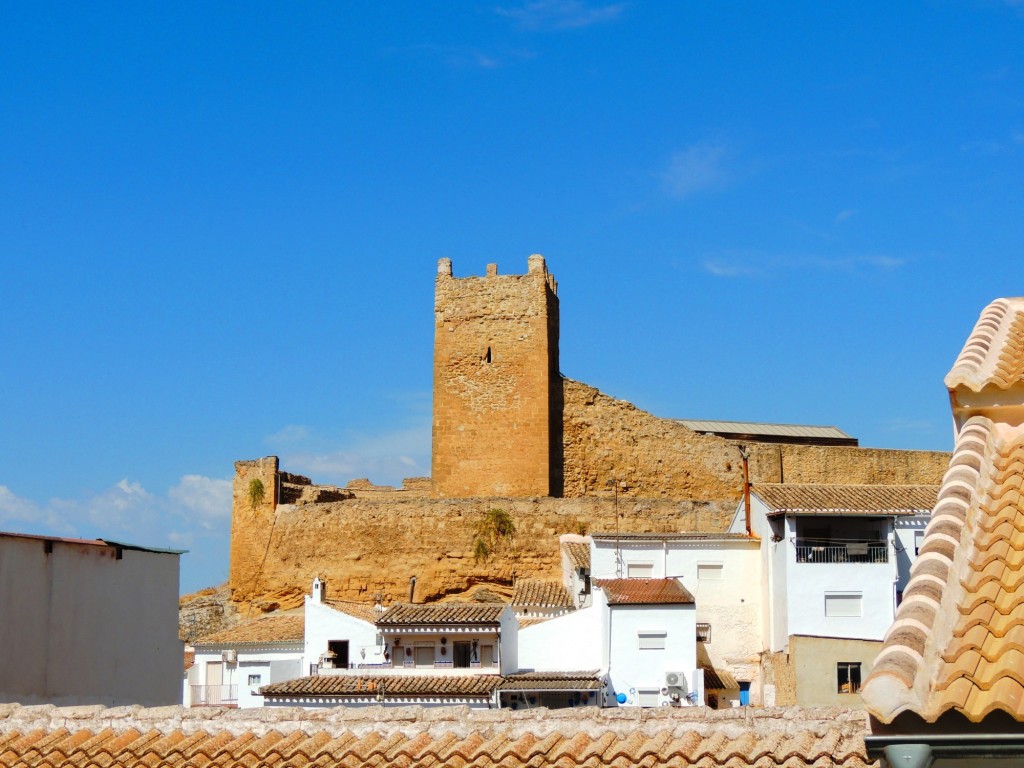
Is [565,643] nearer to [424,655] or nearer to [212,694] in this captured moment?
[424,655]

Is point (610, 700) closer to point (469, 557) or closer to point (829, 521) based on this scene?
point (829, 521)

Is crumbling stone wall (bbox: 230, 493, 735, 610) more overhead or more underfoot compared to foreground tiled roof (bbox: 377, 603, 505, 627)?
more overhead

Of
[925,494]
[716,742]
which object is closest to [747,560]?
[925,494]

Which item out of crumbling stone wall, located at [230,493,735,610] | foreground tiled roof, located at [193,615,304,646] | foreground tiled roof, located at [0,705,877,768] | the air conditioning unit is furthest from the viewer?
crumbling stone wall, located at [230,493,735,610]

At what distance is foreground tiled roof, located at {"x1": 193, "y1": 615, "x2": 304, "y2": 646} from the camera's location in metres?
32.2

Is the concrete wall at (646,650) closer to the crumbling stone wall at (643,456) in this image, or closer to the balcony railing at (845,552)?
the balcony railing at (845,552)

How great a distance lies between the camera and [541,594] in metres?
33.6

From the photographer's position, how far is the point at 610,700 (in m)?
27.4

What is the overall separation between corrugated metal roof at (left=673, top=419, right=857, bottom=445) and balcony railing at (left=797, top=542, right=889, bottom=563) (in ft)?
62.3

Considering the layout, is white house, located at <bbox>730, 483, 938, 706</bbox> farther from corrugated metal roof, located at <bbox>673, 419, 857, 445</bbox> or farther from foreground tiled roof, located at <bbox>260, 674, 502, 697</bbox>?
corrugated metal roof, located at <bbox>673, 419, 857, 445</bbox>

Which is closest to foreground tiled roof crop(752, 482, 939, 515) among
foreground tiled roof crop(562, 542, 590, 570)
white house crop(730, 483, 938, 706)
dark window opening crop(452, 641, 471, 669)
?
white house crop(730, 483, 938, 706)

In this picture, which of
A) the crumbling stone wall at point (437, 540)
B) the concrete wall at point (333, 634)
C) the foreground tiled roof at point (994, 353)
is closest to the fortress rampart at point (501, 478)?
the crumbling stone wall at point (437, 540)

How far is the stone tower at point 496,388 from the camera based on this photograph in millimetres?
40000

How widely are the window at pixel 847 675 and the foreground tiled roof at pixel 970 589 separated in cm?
2157
